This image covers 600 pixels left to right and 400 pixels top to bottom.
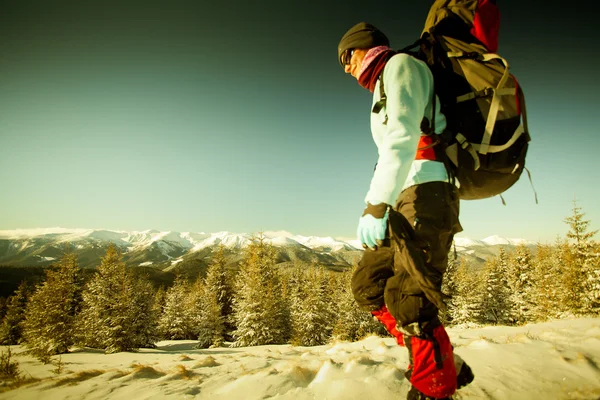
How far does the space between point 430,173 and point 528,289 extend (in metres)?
39.3

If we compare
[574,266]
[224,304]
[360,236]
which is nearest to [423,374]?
[360,236]

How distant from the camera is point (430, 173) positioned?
1.79 metres

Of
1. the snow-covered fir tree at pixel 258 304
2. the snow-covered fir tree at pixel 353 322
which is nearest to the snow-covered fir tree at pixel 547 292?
the snow-covered fir tree at pixel 353 322

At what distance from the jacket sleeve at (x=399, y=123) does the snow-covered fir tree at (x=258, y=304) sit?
71.8 feet

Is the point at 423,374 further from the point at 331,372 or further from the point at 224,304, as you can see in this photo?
the point at 224,304

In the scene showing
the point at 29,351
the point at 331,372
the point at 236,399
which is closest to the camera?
the point at 236,399

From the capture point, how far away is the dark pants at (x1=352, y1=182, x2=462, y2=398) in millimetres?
1595

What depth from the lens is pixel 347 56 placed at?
2.28 metres

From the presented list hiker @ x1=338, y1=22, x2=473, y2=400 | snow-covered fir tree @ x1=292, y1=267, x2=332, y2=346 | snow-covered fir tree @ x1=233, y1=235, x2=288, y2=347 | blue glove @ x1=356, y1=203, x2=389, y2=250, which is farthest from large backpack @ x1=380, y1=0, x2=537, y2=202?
snow-covered fir tree @ x1=292, y1=267, x2=332, y2=346

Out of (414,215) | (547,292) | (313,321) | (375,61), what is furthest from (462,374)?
(547,292)

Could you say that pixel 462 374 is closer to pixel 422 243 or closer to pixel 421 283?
pixel 421 283

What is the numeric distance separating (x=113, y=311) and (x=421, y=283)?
82.4 feet

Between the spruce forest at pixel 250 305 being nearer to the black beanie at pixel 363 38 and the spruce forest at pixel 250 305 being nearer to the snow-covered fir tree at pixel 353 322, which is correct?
the snow-covered fir tree at pixel 353 322

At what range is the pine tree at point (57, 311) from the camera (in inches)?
602
